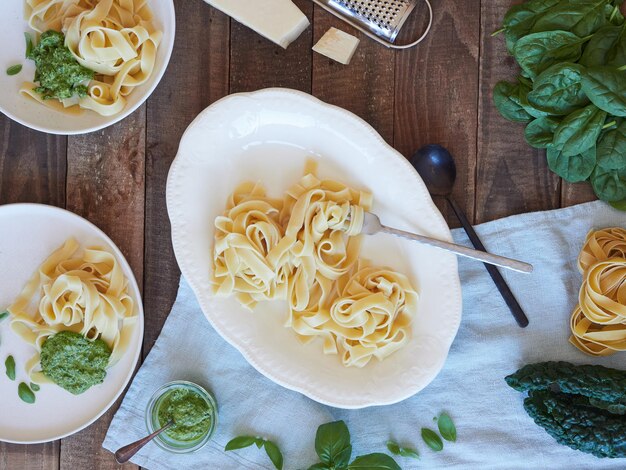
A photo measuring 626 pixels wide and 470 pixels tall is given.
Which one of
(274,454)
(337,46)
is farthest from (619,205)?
(274,454)

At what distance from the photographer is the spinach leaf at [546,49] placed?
210 cm

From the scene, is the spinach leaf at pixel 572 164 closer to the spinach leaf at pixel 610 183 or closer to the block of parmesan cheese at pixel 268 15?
the spinach leaf at pixel 610 183

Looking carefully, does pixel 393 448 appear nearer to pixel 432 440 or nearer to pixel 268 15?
pixel 432 440

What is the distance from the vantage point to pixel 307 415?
2361 millimetres

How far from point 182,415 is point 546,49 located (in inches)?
61.2

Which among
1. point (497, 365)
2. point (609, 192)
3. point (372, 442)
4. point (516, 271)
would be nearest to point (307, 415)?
point (372, 442)

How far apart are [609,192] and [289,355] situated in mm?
1102

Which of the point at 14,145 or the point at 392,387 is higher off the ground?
the point at 14,145

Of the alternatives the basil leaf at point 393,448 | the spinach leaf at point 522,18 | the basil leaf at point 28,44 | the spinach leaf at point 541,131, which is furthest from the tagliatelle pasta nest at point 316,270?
the basil leaf at point 28,44

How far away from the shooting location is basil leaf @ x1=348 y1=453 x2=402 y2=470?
2244 millimetres

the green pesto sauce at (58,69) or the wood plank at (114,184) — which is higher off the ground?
the green pesto sauce at (58,69)

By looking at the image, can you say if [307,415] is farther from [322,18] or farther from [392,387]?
[322,18]

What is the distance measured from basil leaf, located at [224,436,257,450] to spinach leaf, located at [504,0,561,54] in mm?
1483

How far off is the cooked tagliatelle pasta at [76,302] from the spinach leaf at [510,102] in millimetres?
1301
